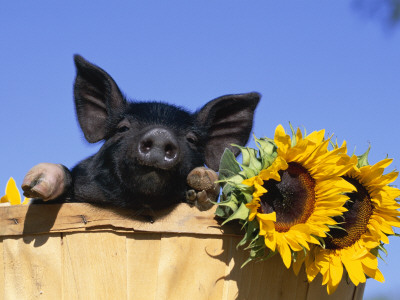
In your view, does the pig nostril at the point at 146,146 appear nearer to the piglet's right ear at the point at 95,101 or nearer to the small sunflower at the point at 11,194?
the piglet's right ear at the point at 95,101

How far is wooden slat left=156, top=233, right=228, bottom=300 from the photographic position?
9.95 feet

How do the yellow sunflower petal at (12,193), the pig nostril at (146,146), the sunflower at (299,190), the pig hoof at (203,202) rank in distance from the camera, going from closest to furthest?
1. the sunflower at (299,190)
2. the pig hoof at (203,202)
3. the pig nostril at (146,146)
4. the yellow sunflower petal at (12,193)

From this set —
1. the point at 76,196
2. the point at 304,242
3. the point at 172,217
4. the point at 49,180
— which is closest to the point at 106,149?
the point at 76,196

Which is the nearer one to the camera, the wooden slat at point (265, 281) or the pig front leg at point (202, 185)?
the wooden slat at point (265, 281)

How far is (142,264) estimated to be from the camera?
304 cm

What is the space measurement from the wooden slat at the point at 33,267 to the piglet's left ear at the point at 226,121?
5.24ft

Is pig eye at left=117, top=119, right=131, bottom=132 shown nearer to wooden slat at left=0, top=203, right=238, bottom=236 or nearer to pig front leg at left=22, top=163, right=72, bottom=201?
pig front leg at left=22, top=163, right=72, bottom=201

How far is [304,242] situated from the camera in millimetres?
2869

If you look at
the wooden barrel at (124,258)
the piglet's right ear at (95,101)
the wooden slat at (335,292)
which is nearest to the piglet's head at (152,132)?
the piglet's right ear at (95,101)

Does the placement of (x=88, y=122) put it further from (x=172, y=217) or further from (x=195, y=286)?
(x=195, y=286)

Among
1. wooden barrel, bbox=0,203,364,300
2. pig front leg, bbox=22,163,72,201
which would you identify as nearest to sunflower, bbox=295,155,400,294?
wooden barrel, bbox=0,203,364,300

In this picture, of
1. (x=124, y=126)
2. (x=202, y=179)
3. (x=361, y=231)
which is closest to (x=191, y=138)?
(x=124, y=126)

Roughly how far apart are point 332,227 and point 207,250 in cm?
70

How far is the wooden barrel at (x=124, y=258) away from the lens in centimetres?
303
